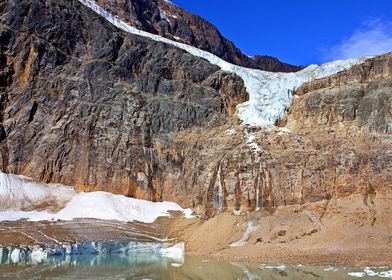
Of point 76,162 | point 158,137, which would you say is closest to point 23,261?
point 76,162

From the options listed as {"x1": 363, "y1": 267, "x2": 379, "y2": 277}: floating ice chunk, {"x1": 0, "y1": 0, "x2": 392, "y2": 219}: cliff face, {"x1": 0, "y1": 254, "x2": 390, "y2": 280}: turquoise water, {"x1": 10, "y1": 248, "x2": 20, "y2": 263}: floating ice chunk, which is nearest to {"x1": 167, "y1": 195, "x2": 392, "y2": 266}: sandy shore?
{"x1": 363, "y1": 267, "x2": 379, "y2": 277}: floating ice chunk

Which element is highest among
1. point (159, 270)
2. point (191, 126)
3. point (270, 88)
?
point (270, 88)

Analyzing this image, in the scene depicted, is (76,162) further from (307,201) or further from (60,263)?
(307,201)

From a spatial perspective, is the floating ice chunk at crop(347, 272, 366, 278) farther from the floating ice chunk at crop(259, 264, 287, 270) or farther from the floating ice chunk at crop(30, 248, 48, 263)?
the floating ice chunk at crop(30, 248, 48, 263)

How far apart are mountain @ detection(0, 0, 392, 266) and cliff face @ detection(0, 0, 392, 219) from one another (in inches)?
5.5

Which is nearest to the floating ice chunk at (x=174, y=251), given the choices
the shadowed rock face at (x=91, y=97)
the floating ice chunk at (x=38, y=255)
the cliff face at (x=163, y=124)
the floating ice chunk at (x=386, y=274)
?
the cliff face at (x=163, y=124)

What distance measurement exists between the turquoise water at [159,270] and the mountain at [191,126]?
716cm

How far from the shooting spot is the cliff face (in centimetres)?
4897

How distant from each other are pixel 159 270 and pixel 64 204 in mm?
22544

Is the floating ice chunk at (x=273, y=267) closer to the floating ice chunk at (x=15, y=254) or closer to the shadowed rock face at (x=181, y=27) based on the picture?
the floating ice chunk at (x=15, y=254)

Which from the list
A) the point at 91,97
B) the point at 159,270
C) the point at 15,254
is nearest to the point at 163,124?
the point at 91,97

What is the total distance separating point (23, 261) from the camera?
35.4m

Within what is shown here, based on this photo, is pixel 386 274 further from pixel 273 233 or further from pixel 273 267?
pixel 273 233

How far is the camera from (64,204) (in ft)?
164
